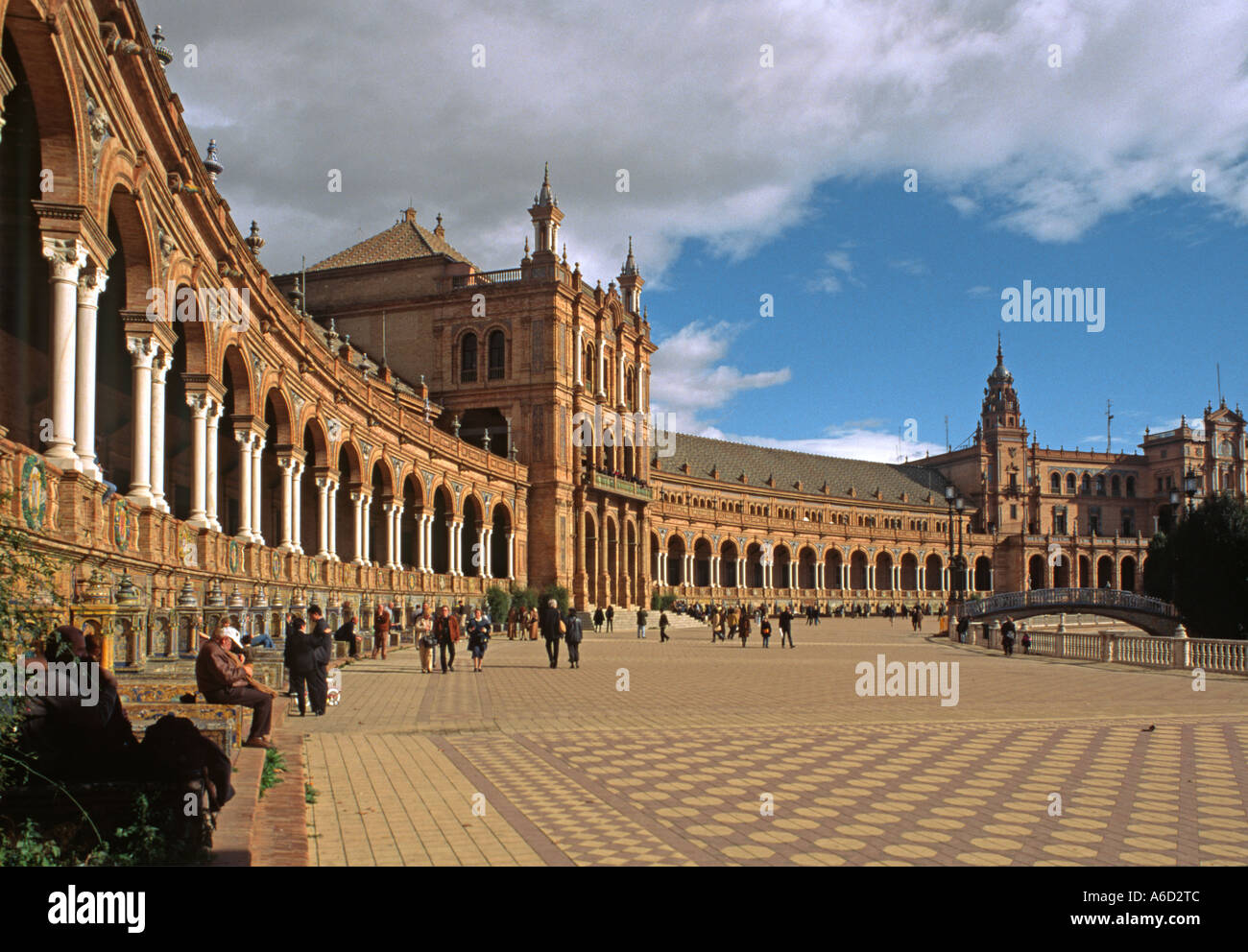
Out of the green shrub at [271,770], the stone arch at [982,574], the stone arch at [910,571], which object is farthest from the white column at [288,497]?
the stone arch at [982,574]

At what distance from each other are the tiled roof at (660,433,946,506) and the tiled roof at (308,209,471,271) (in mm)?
33165

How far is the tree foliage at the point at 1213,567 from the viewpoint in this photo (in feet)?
133

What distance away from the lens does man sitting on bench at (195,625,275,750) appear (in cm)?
1034

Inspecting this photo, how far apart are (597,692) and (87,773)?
1326 cm

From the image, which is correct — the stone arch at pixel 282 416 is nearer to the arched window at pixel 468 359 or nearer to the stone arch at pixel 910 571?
the arched window at pixel 468 359

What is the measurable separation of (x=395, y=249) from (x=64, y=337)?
52904mm

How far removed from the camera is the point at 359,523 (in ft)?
124

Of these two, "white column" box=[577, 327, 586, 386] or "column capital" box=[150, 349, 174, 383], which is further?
"white column" box=[577, 327, 586, 386]

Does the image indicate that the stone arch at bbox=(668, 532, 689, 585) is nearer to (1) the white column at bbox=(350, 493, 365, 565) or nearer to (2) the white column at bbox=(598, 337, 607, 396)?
(2) the white column at bbox=(598, 337, 607, 396)

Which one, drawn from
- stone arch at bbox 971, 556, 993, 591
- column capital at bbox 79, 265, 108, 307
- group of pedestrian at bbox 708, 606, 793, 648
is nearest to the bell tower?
group of pedestrian at bbox 708, 606, 793, 648

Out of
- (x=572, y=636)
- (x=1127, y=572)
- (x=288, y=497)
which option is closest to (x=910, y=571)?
(x=1127, y=572)

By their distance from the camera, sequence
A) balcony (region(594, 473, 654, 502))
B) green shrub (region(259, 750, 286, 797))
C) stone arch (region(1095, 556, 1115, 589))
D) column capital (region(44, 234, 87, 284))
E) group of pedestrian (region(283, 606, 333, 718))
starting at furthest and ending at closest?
1. stone arch (region(1095, 556, 1115, 589))
2. balcony (region(594, 473, 654, 502))
3. group of pedestrian (region(283, 606, 333, 718))
4. column capital (region(44, 234, 87, 284))
5. green shrub (region(259, 750, 286, 797))

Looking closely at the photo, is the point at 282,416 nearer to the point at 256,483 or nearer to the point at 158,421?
the point at 256,483
